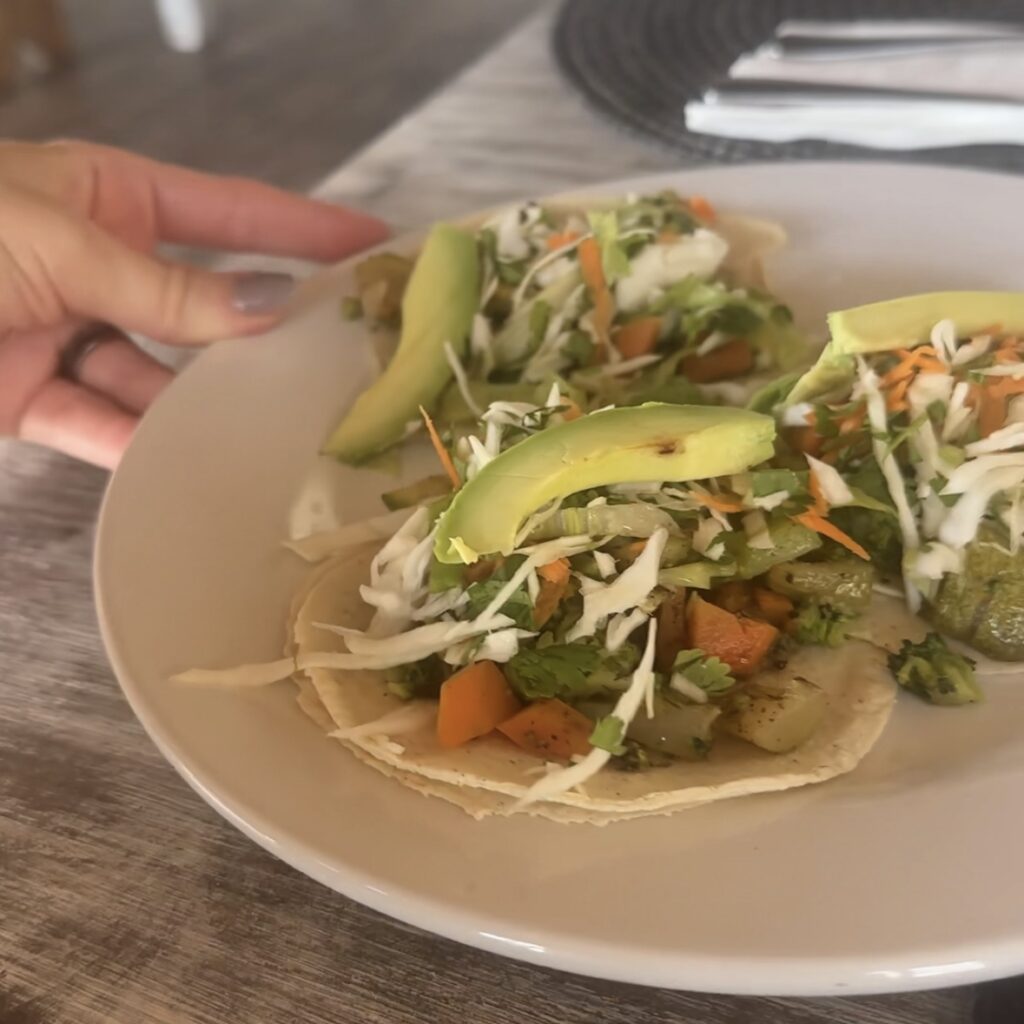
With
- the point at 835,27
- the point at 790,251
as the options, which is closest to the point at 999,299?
the point at 790,251

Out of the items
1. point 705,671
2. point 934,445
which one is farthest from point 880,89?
point 705,671

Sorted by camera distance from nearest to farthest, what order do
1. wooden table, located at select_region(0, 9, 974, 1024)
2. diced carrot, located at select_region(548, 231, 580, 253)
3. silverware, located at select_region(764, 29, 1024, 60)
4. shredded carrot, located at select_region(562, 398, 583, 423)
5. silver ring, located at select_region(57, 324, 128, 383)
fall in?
1. wooden table, located at select_region(0, 9, 974, 1024)
2. shredded carrot, located at select_region(562, 398, 583, 423)
3. diced carrot, located at select_region(548, 231, 580, 253)
4. silver ring, located at select_region(57, 324, 128, 383)
5. silverware, located at select_region(764, 29, 1024, 60)

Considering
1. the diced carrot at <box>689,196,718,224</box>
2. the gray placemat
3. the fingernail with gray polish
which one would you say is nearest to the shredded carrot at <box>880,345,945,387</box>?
the diced carrot at <box>689,196,718,224</box>

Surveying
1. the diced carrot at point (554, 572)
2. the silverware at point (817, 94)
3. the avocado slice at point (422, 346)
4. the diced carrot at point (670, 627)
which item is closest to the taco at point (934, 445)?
the diced carrot at point (670, 627)

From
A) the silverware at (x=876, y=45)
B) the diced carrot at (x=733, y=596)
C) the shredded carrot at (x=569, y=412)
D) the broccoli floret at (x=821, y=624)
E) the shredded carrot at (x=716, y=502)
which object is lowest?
the broccoli floret at (x=821, y=624)

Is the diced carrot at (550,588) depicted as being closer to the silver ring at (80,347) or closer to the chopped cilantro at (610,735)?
the chopped cilantro at (610,735)

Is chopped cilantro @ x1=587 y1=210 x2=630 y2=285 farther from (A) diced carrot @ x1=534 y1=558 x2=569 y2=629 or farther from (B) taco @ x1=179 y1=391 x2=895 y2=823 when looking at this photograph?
(A) diced carrot @ x1=534 y1=558 x2=569 y2=629

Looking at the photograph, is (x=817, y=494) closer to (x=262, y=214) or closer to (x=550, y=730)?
(x=550, y=730)
